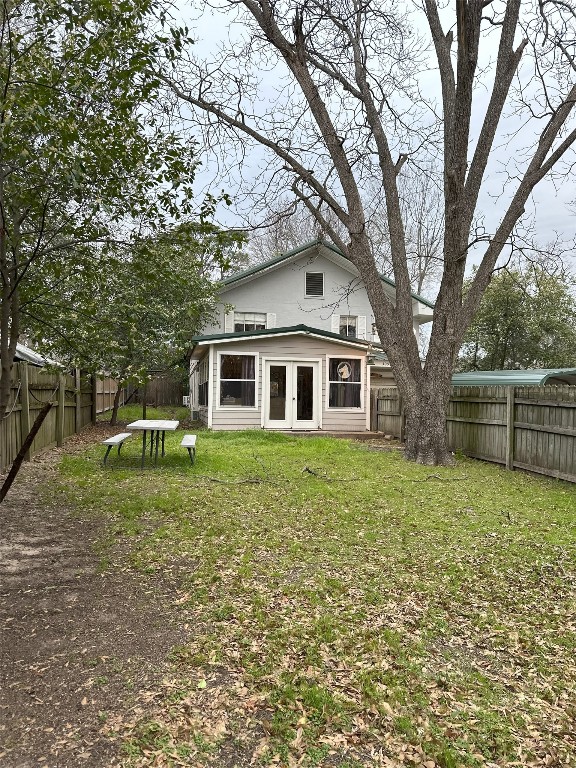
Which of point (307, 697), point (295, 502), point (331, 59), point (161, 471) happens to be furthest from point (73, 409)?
point (307, 697)

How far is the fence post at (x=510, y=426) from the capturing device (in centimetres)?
977

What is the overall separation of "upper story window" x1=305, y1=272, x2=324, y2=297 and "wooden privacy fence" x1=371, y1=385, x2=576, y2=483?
28.7ft

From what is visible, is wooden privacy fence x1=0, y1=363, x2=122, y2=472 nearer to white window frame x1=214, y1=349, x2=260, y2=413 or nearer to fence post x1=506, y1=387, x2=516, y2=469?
white window frame x1=214, y1=349, x2=260, y2=413

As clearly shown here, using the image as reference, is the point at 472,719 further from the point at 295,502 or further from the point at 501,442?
the point at 501,442

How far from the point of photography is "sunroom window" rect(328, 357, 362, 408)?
15.8 meters

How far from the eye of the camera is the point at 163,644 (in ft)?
10.4

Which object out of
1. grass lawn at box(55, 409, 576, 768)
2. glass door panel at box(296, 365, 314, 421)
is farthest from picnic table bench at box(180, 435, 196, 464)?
glass door panel at box(296, 365, 314, 421)

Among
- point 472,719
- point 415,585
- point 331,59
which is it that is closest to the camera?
point 472,719

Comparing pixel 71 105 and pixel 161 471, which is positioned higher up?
pixel 71 105

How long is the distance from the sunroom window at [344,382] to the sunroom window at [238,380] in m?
2.27

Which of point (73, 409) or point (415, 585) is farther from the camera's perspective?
point (73, 409)

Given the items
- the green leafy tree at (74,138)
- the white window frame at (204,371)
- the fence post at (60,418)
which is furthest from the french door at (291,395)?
the green leafy tree at (74,138)

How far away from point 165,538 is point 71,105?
3.88 metres

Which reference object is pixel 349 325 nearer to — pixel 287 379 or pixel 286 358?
pixel 286 358
